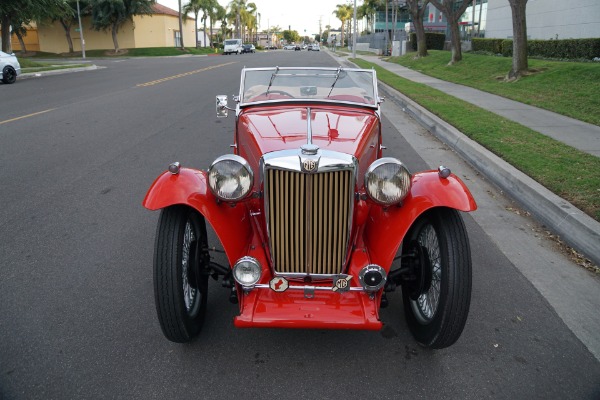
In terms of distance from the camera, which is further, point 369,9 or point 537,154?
point 369,9

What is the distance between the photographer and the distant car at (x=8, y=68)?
59.3 feet

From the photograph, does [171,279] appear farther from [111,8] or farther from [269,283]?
[111,8]

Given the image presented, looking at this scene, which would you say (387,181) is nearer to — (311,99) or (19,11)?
(311,99)

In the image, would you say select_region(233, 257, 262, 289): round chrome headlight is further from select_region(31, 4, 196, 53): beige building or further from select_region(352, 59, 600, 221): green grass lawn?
select_region(31, 4, 196, 53): beige building

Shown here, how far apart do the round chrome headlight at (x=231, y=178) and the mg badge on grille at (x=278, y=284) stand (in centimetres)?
50

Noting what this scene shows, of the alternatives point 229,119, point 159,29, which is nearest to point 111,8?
point 159,29

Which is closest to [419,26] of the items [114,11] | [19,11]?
[19,11]

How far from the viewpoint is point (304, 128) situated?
331 cm

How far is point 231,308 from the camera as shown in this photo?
3.35 metres

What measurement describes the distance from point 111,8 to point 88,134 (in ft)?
162

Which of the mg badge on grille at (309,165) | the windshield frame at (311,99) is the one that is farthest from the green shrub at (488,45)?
the mg badge on grille at (309,165)

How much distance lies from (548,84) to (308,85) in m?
11.5

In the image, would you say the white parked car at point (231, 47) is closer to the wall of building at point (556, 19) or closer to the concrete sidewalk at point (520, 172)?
the wall of building at point (556, 19)

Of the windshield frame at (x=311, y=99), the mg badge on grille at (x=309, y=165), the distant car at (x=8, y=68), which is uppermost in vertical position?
the distant car at (x=8, y=68)
